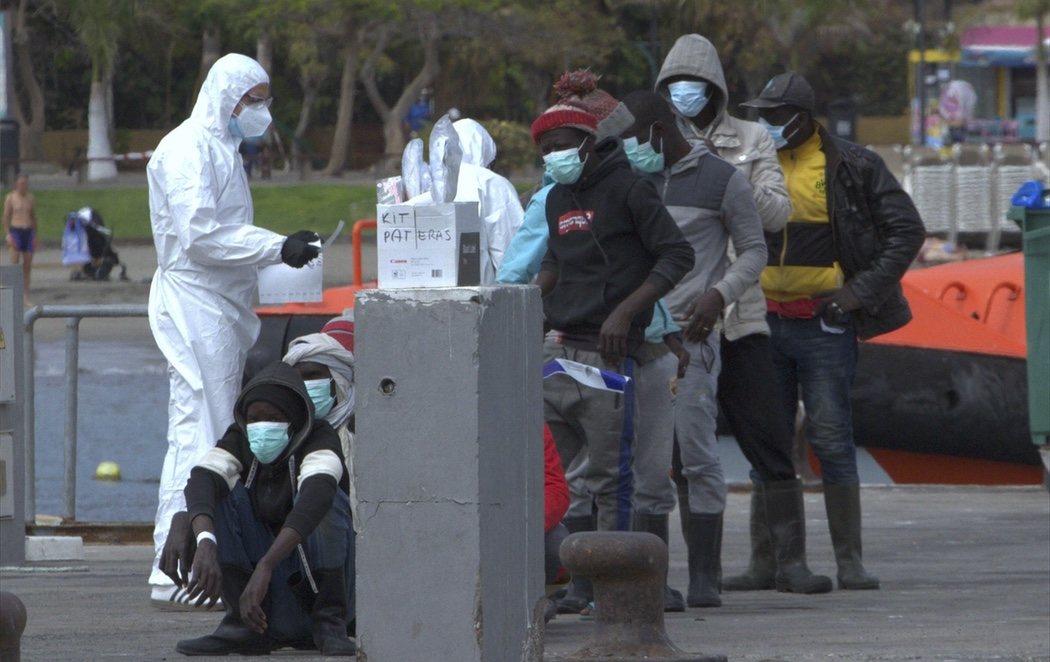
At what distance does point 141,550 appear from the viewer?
855cm

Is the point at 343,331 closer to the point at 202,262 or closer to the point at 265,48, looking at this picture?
the point at 202,262

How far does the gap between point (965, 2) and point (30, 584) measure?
189ft

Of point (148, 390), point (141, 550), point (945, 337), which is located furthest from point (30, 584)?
point (148, 390)

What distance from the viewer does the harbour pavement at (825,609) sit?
5.74m

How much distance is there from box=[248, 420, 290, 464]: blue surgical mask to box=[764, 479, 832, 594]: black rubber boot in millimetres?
2107

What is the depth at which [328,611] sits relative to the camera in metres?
5.62

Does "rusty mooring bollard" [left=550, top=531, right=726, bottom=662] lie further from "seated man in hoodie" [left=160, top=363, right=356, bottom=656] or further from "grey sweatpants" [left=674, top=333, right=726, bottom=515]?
"grey sweatpants" [left=674, top=333, right=726, bottom=515]

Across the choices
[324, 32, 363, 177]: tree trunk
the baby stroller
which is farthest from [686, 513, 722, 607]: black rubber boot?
[324, 32, 363, 177]: tree trunk

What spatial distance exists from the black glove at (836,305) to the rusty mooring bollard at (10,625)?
140 inches

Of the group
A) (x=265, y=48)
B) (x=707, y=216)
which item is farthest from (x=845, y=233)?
(x=265, y=48)

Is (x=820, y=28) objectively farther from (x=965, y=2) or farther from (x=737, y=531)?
(x=737, y=531)

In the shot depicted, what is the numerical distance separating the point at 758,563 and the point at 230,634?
2385 millimetres

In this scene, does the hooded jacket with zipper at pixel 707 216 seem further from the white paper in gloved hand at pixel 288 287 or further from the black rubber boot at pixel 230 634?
the white paper in gloved hand at pixel 288 287

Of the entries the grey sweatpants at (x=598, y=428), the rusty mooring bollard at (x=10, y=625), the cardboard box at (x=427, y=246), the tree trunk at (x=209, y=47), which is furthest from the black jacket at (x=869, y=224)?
the tree trunk at (x=209, y=47)
